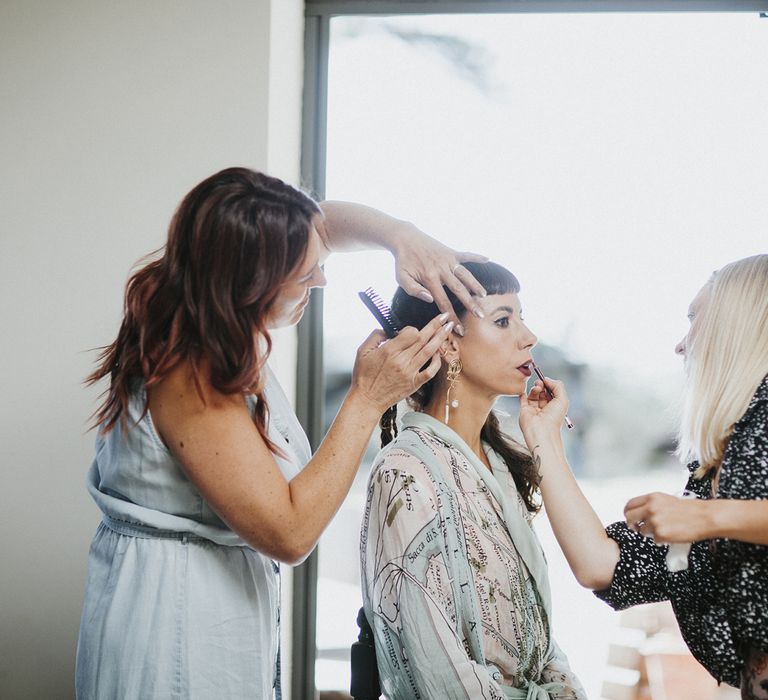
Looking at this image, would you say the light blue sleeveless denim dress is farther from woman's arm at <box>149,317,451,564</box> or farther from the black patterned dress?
the black patterned dress

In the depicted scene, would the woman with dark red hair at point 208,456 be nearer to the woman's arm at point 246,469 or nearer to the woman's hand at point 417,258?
the woman's arm at point 246,469

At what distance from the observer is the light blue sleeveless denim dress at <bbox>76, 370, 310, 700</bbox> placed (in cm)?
114

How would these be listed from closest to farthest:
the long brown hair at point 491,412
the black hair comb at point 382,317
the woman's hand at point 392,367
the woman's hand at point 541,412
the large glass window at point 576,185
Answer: the woman's hand at point 392,367
the black hair comb at point 382,317
the woman's hand at point 541,412
the long brown hair at point 491,412
the large glass window at point 576,185

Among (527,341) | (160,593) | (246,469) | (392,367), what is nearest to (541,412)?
(527,341)

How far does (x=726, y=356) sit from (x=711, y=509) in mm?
294

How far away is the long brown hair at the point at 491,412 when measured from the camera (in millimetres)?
1571

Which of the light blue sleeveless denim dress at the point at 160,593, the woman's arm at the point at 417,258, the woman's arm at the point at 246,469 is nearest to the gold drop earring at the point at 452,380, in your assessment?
the woman's arm at the point at 417,258

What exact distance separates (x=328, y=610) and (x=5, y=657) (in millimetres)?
845

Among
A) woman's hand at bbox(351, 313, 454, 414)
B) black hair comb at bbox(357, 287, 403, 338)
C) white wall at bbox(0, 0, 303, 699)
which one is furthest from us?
white wall at bbox(0, 0, 303, 699)

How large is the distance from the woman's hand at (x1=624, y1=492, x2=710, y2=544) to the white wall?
1.23m

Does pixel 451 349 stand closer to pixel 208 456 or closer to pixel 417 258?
pixel 417 258

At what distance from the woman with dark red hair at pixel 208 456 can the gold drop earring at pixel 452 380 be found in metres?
0.31

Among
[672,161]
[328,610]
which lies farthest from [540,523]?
[672,161]

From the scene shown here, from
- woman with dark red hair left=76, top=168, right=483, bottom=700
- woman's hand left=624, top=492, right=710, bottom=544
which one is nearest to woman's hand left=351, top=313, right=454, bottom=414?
woman with dark red hair left=76, top=168, right=483, bottom=700
